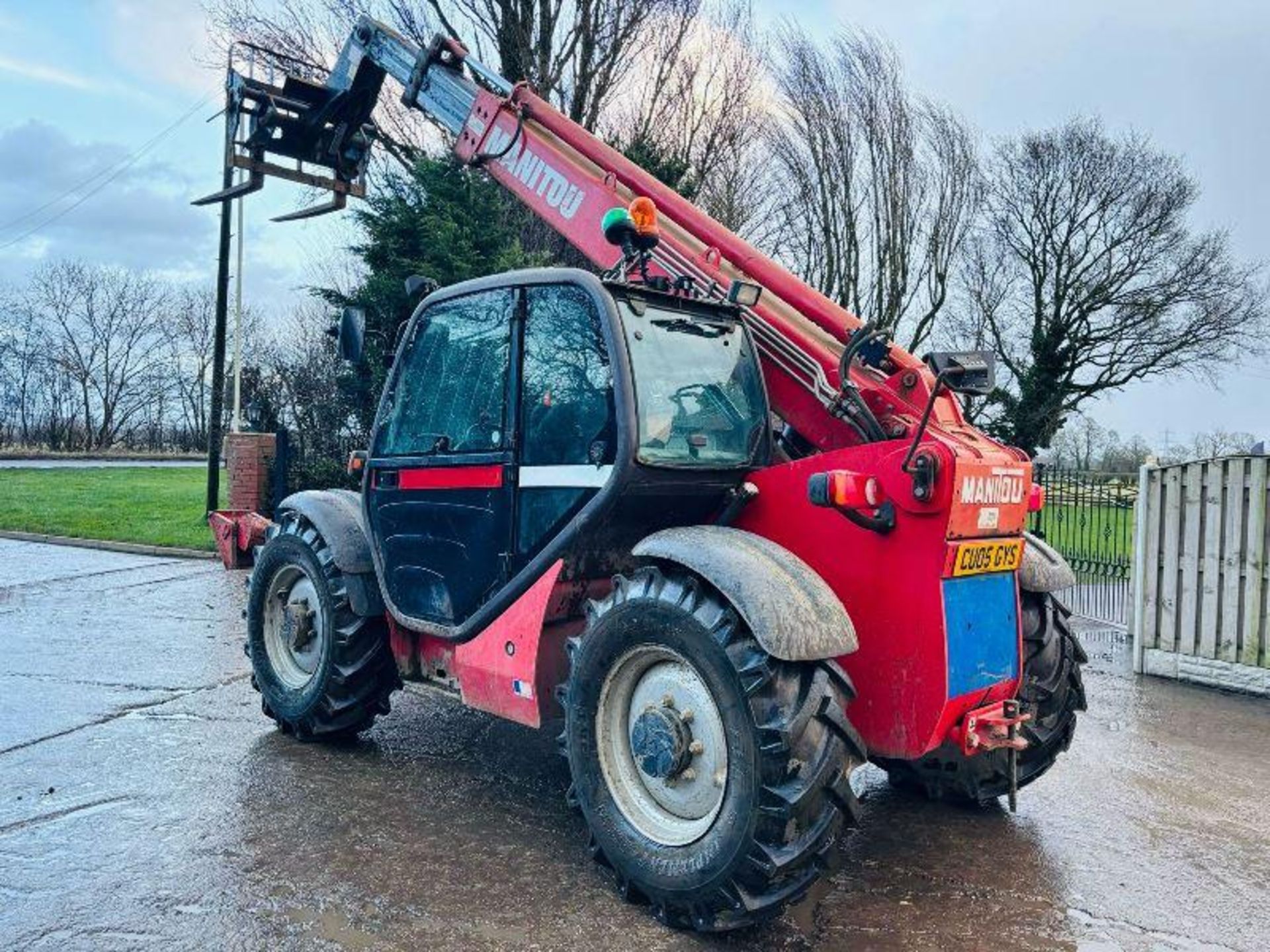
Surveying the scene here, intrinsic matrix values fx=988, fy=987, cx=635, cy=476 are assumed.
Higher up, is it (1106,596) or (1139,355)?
(1139,355)

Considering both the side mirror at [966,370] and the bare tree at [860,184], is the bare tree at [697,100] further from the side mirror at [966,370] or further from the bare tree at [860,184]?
the side mirror at [966,370]

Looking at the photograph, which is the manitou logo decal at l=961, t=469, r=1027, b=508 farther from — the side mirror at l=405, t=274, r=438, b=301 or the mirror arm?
the side mirror at l=405, t=274, r=438, b=301

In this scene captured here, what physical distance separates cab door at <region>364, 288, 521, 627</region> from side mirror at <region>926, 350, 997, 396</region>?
1.72 m

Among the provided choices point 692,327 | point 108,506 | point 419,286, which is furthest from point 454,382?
point 108,506

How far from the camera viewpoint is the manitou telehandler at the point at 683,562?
306cm

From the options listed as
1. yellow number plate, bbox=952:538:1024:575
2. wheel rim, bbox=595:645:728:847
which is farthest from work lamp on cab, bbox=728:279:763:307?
wheel rim, bbox=595:645:728:847

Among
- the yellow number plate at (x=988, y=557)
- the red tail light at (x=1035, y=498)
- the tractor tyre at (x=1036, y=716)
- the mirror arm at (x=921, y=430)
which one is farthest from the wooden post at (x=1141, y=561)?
the mirror arm at (x=921, y=430)

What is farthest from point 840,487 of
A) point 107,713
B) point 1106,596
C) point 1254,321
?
point 1254,321

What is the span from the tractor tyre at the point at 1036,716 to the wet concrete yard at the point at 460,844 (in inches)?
6.3

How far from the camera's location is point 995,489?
3.43 m

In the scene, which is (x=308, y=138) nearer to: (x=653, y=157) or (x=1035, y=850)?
(x=1035, y=850)

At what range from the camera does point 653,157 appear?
15.3m

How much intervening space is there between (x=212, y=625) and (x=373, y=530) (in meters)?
4.02

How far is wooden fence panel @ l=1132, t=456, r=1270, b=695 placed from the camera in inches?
264
